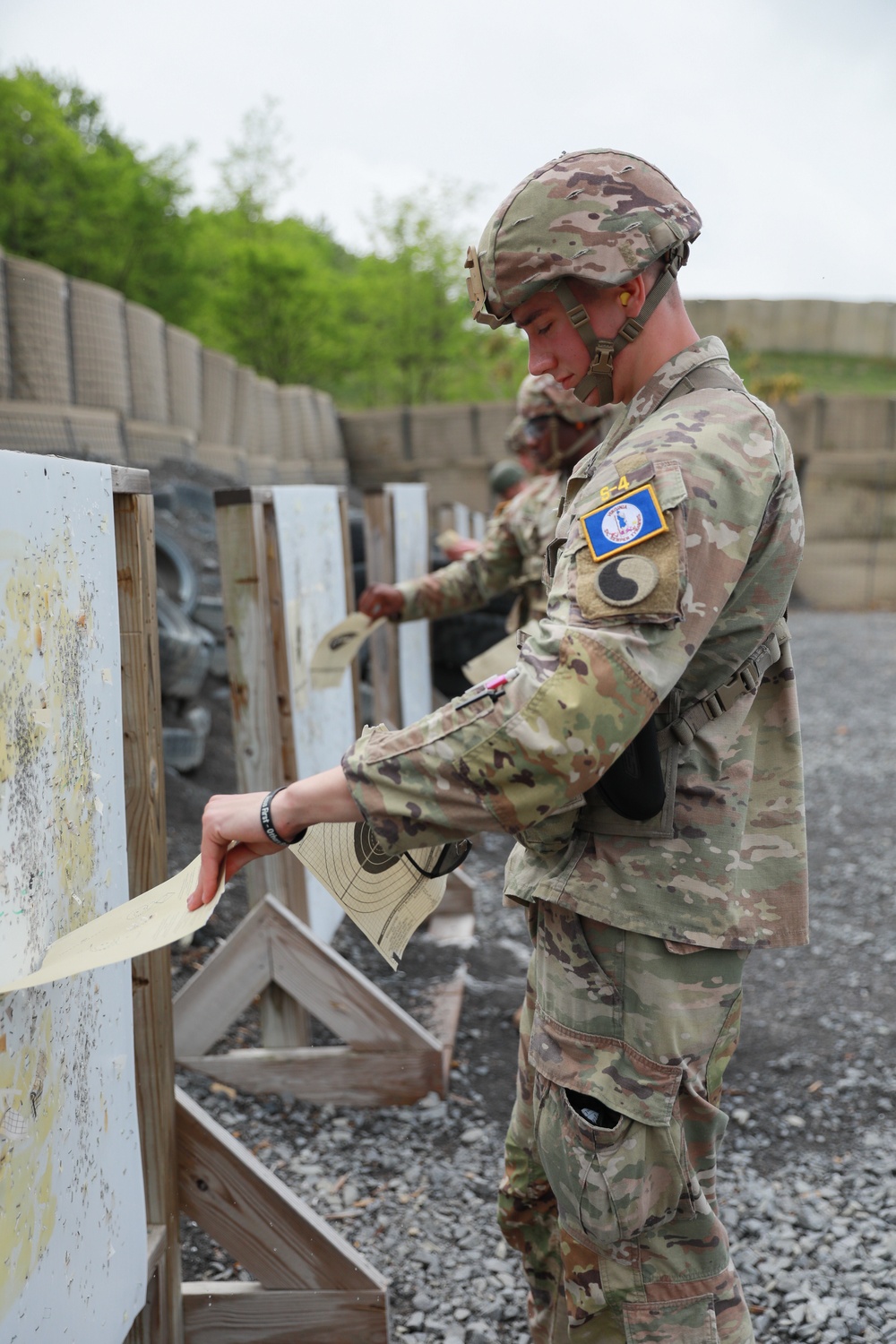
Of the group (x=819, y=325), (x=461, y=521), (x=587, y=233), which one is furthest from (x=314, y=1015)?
(x=819, y=325)

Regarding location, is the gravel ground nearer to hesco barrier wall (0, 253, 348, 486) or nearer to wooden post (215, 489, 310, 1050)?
wooden post (215, 489, 310, 1050)

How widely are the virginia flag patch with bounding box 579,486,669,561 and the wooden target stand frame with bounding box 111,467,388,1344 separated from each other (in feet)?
2.65

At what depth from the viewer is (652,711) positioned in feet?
4.41

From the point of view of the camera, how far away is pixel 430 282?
23.1m

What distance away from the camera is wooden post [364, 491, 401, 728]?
450cm

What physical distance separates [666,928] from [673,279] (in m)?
0.92

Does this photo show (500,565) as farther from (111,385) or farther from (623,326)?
(111,385)

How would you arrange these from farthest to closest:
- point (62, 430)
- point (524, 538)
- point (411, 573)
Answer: point (62, 430)
point (411, 573)
point (524, 538)

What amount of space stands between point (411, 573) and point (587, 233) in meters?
3.69

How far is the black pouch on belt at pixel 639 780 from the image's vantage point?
1532 millimetres

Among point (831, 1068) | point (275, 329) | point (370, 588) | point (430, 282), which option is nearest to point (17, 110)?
point (275, 329)

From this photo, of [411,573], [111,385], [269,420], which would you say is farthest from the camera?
[269,420]

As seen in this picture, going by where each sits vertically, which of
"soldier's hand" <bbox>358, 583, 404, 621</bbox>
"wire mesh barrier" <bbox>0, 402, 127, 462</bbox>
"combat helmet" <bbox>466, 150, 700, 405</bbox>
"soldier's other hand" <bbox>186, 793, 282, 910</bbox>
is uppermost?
"wire mesh barrier" <bbox>0, 402, 127, 462</bbox>

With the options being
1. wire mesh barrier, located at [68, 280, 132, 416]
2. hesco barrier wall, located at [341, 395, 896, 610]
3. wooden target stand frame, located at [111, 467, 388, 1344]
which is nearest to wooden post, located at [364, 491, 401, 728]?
wooden target stand frame, located at [111, 467, 388, 1344]
